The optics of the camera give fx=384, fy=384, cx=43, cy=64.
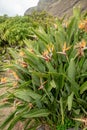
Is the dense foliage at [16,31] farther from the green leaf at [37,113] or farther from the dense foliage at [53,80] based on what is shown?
the green leaf at [37,113]

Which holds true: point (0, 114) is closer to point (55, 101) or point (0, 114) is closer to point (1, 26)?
point (55, 101)

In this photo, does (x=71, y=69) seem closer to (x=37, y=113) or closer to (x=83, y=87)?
(x=83, y=87)

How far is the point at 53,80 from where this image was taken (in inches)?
162

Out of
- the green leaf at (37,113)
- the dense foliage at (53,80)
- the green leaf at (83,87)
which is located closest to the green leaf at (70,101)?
the dense foliage at (53,80)

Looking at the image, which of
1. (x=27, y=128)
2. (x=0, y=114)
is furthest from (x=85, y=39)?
(x=0, y=114)

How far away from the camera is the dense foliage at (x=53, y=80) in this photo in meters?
4.04

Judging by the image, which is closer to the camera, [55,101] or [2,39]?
[55,101]

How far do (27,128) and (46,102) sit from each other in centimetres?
64

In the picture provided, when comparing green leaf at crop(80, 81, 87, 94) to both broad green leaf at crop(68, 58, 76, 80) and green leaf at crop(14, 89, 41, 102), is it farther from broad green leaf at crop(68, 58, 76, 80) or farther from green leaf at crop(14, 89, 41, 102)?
green leaf at crop(14, 89, 41, 102)

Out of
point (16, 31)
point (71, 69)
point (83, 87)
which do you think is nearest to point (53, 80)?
point (71, 69)

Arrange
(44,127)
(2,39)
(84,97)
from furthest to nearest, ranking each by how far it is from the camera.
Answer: (2,39), (44,127), (84,97)

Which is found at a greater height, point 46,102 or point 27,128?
point 46,102

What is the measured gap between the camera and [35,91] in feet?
14.1

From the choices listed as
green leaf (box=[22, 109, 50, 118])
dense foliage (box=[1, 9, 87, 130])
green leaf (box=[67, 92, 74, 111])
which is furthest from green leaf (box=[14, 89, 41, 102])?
green leaf (box=[67, 92, 74, 111])
